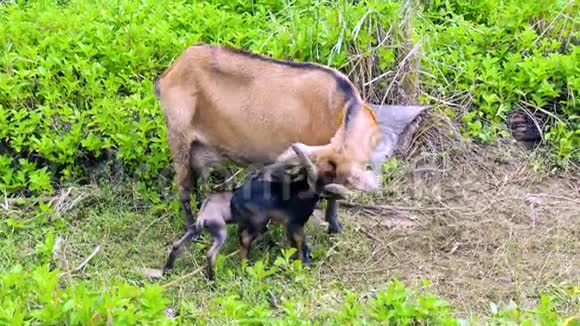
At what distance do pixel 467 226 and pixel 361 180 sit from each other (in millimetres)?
982

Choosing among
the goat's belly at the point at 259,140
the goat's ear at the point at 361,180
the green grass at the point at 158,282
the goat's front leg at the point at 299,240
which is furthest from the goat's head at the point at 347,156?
the green grass at the point at 158,282

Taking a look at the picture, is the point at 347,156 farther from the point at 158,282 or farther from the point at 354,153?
the point at 158,282

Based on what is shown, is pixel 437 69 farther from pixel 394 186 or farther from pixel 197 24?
pixel 197 24

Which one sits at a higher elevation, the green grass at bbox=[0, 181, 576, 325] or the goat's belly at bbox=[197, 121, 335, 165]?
the goat's belly at bbox=[197, 121, 335, 165]

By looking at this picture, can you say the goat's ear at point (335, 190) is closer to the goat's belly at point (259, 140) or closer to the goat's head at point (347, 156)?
the goat's head at point (347, 156)

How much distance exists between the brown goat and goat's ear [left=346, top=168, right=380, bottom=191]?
0.25 m

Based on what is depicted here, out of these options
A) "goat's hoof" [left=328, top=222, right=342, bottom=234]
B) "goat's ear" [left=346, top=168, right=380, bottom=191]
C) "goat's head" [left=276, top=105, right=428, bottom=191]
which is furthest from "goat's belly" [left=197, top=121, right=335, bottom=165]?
"goat's hoof" [left=328, top=222, right=342, bottom=234]

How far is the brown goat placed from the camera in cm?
449

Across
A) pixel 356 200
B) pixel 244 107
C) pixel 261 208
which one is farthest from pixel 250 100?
pixel 356 200

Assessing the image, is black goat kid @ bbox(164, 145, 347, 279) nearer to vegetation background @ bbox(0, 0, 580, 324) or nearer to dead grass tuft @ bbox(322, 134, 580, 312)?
Result: vegetation background @ bbox(0, 0, 580, 324)

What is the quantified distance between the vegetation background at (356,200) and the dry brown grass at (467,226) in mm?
11

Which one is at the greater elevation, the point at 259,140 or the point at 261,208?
the point at 259,140

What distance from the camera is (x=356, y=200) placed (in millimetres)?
5102

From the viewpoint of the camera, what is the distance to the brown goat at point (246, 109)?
449cm
